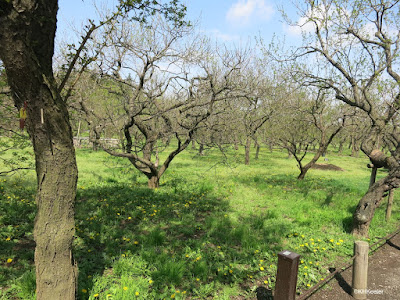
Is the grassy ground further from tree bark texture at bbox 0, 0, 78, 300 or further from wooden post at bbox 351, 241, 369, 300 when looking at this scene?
tree bark texture at bbox 0, 0, 78, 300

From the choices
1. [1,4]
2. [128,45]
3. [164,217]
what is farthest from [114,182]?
[1,4]

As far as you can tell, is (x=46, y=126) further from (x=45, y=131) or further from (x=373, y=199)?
(x=373, y=199)

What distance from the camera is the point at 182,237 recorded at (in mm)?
5715

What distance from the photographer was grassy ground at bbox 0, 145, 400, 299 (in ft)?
12.6

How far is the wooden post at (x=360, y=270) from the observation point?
12.9 ft

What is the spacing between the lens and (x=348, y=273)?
15.2ft

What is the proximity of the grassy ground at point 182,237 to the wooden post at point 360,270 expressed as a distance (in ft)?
1.84

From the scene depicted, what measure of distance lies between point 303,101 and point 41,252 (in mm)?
14830

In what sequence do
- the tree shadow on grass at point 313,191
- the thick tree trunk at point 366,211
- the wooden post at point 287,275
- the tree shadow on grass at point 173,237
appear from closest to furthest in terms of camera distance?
the wooden post at point 287,275
the tree shadow on grass at point 173,237
the thick tree trunk at point 366,211
the tree shadow on grass at point 313,191

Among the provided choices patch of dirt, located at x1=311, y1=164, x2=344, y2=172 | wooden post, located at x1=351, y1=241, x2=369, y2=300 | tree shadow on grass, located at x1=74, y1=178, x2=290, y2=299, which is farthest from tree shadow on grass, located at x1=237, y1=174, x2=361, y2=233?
patch of dirt, located at x1=311, y1=164, x2=344, y2=172

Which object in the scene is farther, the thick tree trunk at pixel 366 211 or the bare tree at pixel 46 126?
the thick tree trunk at pixel 366 211

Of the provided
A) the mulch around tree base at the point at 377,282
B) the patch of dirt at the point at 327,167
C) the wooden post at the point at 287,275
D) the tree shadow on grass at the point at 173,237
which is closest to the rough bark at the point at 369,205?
the mulch around tree base at the point at 377,282

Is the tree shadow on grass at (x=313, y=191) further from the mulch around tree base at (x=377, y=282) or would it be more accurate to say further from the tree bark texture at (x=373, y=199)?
the mulch around tree base at (x=377, y=282)

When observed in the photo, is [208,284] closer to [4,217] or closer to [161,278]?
[161,278]
